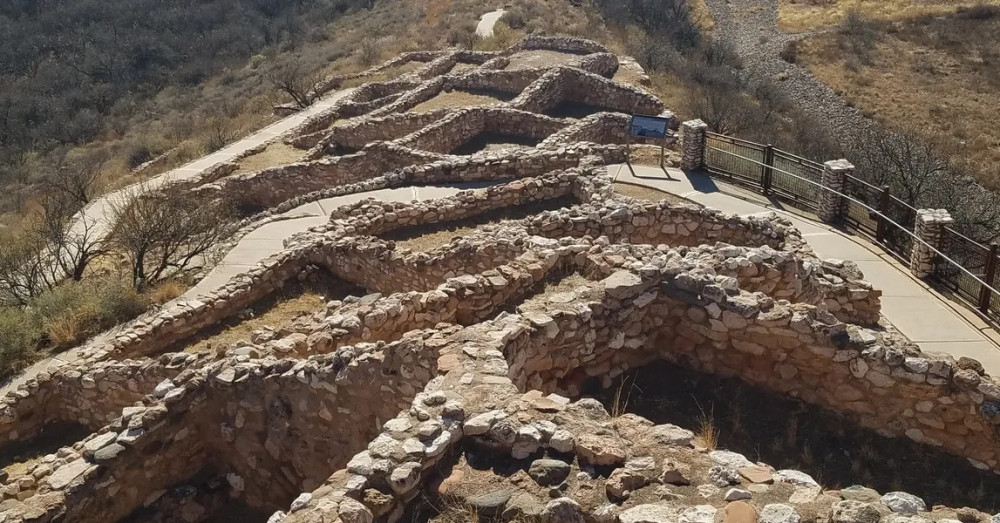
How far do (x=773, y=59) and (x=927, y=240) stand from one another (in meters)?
31.2

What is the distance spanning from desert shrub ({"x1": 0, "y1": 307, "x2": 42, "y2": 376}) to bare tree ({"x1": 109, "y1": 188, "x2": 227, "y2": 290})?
1938 millimetres

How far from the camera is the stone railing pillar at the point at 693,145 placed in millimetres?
17044

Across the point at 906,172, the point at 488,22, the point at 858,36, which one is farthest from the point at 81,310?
the point at 858,36

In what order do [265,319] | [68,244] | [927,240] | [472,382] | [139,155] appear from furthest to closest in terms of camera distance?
[139,155], [68,244], [265,319], [927,240], [472,382]

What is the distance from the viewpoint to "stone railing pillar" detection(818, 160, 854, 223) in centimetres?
1451

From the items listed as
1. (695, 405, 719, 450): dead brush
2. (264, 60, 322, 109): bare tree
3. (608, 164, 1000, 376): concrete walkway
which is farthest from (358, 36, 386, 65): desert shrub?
(695, 405, 719, 450): dead brush

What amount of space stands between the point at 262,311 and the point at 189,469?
15.3 feet

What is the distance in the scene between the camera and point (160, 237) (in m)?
15.0

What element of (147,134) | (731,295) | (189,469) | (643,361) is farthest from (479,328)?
(147,134)

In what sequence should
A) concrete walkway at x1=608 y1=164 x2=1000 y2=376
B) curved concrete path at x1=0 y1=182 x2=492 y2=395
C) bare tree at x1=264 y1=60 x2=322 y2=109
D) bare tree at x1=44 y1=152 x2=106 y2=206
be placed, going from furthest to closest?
1. bare tree at x1=264 y1=60 x2=322 y2=109
2. bare tree at x1=44 y1=152 x2=106 y2=206
3. curved concrete path at x1=0 y1=182 x2=492 y2=395
4. concrete walkway at x1=608 y1=164 x2=1000 y2=376

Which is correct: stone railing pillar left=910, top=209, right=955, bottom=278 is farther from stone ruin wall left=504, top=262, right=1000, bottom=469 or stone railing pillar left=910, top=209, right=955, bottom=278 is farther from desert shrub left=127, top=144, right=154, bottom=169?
desert shrub left=127, top=144, right=154, bottom=169

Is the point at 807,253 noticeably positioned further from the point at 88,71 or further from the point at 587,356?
the point at 88,71

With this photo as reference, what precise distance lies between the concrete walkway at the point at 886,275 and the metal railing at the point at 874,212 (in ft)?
0.90

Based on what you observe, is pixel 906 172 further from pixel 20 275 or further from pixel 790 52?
pixel 790 52
